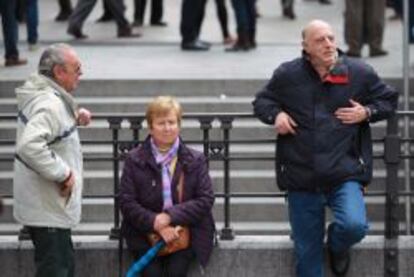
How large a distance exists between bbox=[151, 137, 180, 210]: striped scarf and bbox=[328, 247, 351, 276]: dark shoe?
1.23m

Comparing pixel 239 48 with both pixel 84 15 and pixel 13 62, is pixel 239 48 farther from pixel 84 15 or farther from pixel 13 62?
pixel 13 62

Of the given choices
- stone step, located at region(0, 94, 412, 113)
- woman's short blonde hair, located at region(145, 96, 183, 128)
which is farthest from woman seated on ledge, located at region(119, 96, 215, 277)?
stone step, located at region(0, 94, 412, 113)

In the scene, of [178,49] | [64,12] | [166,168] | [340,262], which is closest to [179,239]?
[166,168]

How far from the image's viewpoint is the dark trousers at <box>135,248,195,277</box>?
757 cm

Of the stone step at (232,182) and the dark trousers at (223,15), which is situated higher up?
the dark trousers at (223,15)

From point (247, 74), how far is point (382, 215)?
2.68 m

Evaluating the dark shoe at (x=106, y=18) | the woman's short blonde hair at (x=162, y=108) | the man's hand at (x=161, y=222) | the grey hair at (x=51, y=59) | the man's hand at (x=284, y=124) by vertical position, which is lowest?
the man's hand at (x=161, y=222)

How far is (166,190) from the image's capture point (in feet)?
24.7

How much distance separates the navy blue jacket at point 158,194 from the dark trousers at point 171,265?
8cm

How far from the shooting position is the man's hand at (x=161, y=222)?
7.45m

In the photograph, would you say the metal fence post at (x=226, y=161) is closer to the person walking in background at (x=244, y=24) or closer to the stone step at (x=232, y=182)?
the stone step at (x=232, y=182)

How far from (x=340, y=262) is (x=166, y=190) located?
140cm

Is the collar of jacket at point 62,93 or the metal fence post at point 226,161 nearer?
the collar of jacket at point 62,93

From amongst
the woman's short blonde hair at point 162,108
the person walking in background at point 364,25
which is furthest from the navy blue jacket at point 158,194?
the person walking in background at point 364,25
